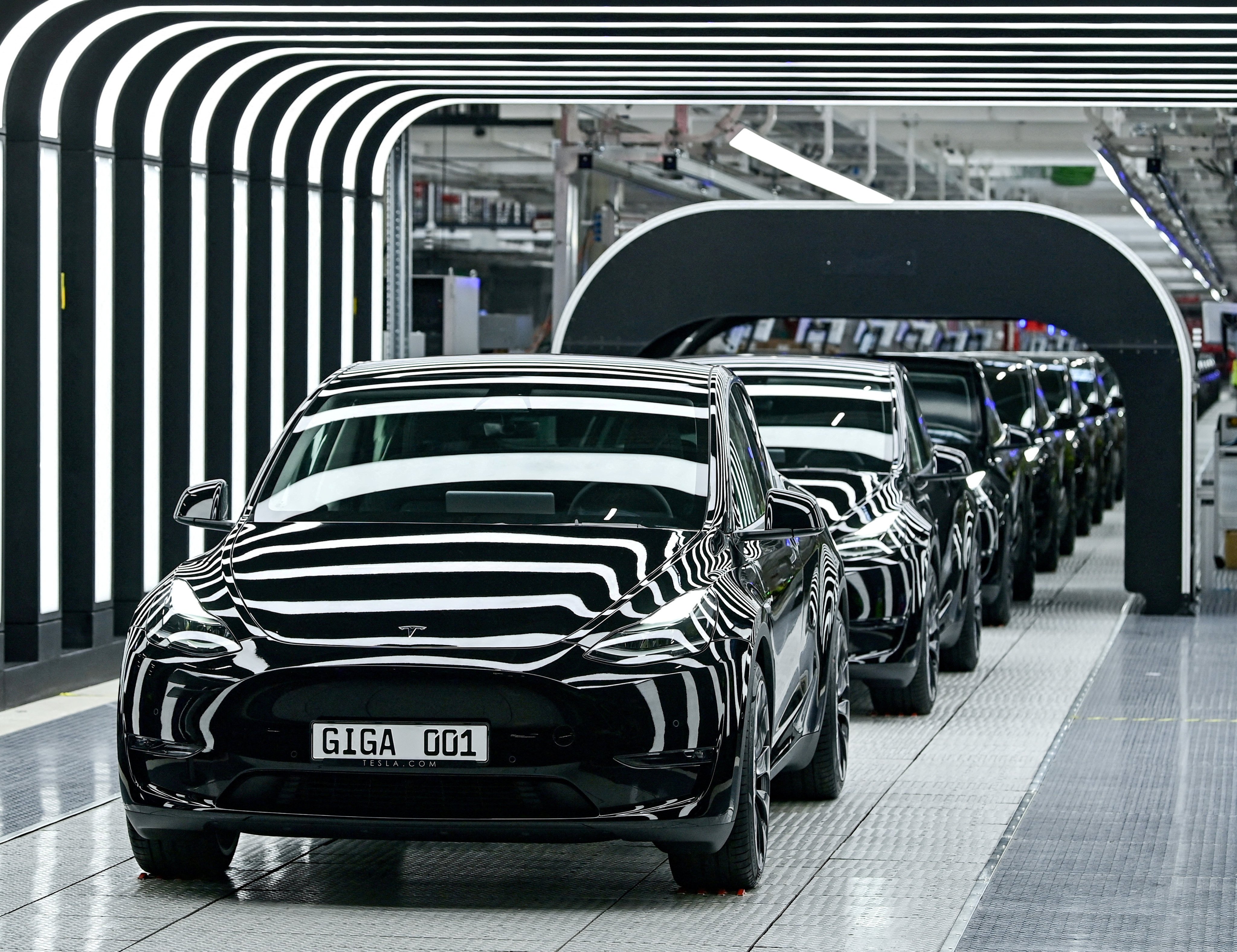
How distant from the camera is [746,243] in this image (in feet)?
46.1

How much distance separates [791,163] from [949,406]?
5.13 meters

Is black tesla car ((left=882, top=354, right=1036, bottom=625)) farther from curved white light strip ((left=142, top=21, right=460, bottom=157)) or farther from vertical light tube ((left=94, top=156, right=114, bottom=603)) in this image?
vertical light tube ((left=94, top=156, right=114, bottom=603))

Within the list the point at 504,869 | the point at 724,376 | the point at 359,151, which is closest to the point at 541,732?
the point at 504,869

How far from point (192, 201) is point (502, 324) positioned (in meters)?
13.5

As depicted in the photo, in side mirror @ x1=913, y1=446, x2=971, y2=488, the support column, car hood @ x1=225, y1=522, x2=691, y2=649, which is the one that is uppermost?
the support column

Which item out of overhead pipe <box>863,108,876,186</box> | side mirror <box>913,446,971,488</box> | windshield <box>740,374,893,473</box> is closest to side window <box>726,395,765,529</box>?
windshield <box>740,374,893,473</box>

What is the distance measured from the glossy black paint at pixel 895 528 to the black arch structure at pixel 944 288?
2.32 metres

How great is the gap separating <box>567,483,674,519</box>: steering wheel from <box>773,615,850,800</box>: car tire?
1201 millimetres

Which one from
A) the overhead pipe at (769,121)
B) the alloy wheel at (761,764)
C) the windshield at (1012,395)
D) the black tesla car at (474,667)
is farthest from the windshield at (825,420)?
the overhead pipe at (769,121)

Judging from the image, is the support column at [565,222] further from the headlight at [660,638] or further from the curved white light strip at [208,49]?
the headlight at [660,638]

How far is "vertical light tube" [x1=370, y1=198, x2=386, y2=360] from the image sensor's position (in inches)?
554

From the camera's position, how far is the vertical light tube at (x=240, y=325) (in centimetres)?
1193

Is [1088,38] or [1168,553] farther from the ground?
[1088,38]

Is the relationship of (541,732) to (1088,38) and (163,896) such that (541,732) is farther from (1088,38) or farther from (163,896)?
(1088,38)
